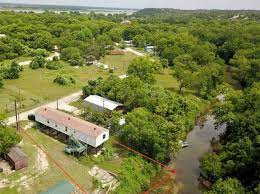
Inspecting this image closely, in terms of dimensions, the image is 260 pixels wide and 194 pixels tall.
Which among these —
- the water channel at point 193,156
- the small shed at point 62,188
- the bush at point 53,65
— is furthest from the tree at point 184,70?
the small shed at point 62,188

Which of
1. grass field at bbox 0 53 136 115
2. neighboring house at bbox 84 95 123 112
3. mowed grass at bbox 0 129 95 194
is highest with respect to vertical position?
neighboring house at bbox 84 95 123 112

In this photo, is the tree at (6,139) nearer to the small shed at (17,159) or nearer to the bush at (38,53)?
the small shed at (17,159)

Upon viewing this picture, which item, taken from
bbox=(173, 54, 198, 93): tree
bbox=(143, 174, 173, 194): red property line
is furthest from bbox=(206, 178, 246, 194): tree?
bbox=(173, 54, 198, 93): tree

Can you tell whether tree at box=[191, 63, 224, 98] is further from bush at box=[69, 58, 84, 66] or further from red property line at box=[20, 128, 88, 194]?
red property line at box=[20, 128, 88, 194]

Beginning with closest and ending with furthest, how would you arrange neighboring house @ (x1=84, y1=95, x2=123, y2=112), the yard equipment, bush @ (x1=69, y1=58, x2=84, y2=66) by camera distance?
the yard equipment < neighboring house @ (x1=84, y1=95, x2=123, y2=112) < bush @ (x1=69, y1=58, x2=84, y2=66)

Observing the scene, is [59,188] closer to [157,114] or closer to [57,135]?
[57,135]

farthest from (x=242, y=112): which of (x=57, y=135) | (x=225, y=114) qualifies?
(x=57, y=135)

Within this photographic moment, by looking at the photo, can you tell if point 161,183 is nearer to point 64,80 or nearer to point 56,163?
point 56,163
